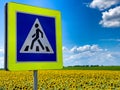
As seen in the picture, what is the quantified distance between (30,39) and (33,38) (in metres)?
0.03

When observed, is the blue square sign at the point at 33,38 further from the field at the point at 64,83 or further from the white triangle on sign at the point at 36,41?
the field at the point at 64,83

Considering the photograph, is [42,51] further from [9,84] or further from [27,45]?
[9,84]

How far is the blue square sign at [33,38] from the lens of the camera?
3594mm

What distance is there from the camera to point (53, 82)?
15.4 metres

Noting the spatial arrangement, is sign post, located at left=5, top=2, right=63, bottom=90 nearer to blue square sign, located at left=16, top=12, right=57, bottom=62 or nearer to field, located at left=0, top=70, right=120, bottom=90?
blue square sign, located at left=16, top=12, right=57, bottom=62

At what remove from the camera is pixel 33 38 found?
3.62 meters

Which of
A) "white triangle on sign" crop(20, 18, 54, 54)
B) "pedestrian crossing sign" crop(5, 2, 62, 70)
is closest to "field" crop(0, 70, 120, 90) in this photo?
"pedestrian crossing sign" crop(5, 2, 62, 70)

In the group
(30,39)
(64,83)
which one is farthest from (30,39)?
(64,83)

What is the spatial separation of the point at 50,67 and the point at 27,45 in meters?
0.33

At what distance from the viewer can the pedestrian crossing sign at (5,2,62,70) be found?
3512mm

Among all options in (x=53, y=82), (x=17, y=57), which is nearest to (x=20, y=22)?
(x=17, y=57)

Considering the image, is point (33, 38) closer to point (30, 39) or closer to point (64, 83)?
point (30, 39)

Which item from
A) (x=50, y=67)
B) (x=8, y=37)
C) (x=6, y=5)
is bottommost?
(x=50, y=67)

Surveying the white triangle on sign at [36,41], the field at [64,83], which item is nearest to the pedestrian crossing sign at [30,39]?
the white triangle on sign at [36,41]
